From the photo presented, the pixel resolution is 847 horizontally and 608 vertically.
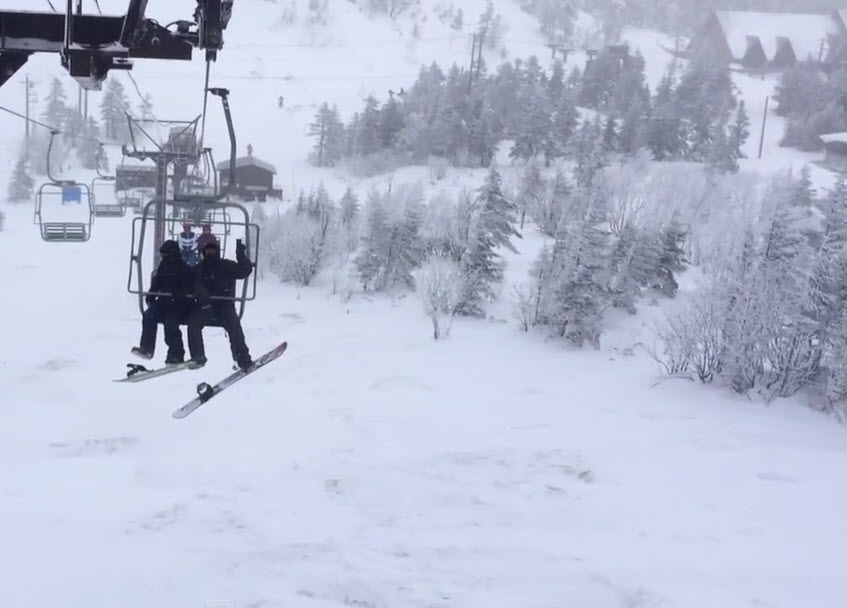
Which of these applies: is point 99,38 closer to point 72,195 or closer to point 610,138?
point 72,195

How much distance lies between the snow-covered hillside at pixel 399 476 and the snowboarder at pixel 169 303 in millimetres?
2841

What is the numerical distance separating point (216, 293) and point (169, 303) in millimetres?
569

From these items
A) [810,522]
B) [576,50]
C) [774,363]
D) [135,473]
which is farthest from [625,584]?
[576,50]

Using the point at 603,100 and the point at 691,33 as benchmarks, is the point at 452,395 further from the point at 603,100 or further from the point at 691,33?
the point at 691,33

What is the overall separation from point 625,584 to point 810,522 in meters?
3.70

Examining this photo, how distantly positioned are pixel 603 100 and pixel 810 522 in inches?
2099

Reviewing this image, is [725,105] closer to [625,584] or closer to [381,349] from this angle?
[381,349]

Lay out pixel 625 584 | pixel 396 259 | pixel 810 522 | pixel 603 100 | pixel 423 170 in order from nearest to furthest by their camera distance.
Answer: pixel 625 584, pixel 810 522, pixel 396 259, pixel 423 170, pixel 603 100

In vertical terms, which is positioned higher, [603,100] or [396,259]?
[603,100]

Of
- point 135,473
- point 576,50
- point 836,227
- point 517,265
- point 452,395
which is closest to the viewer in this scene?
point 135,473

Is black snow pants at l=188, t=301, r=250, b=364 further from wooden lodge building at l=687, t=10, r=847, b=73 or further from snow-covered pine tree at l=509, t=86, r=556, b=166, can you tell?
wooden lodge building at l=687, t=10, r=847, b=73

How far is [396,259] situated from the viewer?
26.3 metres

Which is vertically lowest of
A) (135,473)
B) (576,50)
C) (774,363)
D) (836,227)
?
(135,473)

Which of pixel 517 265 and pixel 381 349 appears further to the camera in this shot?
pixel 517 265
